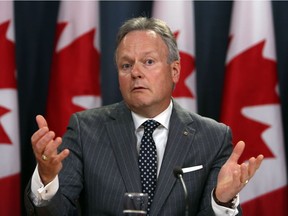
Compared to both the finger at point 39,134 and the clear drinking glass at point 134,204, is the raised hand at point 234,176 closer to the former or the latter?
the clear drinking glass at point 134,204

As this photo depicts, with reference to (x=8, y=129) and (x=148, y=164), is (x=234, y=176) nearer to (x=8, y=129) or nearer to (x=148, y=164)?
(x=148, y=164)

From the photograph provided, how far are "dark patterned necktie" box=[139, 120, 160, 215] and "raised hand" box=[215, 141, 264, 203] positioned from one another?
38 cm

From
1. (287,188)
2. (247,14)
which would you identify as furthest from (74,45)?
(287,188)

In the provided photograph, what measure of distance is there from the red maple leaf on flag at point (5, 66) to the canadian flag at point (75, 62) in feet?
0.90

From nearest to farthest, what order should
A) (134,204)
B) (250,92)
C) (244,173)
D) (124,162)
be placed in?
(134,204), (244,173), (124,162), (250,92)

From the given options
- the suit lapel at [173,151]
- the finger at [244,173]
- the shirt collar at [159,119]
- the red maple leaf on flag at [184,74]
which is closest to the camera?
the finger at [244,173]

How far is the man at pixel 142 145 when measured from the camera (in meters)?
2.78

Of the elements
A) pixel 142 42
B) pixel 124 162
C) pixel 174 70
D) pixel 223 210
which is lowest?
pixel 223 210

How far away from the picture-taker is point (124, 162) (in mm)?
2840

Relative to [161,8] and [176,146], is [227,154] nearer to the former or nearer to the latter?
[176,146]

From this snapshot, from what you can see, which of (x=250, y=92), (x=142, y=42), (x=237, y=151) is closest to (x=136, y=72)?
(x=142, y=42)

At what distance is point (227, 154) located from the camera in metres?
3.00

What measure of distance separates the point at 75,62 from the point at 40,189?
1351mm

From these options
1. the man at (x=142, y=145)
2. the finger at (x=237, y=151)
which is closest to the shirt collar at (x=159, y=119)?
the man at (x=142, y=145)
